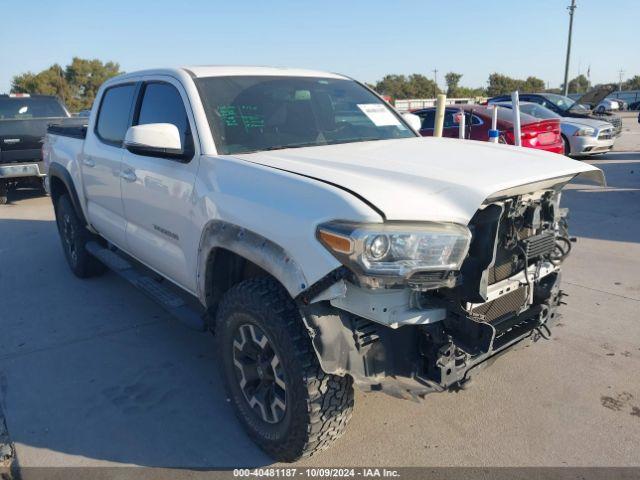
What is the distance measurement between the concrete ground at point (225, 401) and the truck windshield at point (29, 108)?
659 cm

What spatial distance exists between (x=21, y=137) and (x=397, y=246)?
9.86 m

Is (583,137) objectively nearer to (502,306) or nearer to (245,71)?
(245,71)

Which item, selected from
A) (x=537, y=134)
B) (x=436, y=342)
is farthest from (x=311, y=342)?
(x=537, y=134)

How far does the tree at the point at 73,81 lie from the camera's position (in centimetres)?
5284

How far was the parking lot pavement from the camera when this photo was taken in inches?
114

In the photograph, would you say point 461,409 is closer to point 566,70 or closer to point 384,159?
point 384,159

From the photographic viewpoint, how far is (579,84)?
81.0 metres

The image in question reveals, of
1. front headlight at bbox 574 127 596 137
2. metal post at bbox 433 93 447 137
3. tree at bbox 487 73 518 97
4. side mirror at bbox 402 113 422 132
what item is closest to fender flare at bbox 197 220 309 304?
side mirror at bbox 402 113 422 132

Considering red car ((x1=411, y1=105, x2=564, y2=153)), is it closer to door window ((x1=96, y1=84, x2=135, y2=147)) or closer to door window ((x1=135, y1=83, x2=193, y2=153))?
door window ((x1=96, y1=84, x2=135, y2=147))

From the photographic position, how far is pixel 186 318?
11.1 ft

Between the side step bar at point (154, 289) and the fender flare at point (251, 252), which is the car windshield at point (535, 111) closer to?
the side step bar at point (154, 289)

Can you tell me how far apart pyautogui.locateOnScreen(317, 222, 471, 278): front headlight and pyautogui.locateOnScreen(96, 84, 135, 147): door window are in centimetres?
274

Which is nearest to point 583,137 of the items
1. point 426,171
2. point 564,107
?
point 564,107

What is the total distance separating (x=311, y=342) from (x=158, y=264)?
5.94 ft
